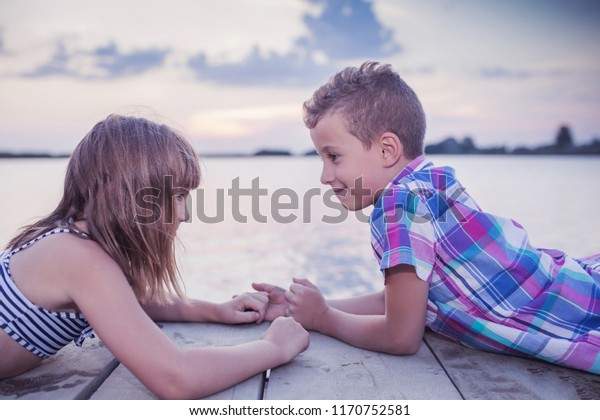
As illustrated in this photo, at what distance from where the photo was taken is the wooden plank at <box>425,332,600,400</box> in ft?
4.92

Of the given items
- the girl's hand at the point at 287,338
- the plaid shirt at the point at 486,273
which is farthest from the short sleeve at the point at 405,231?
the girl's hand at the point at 287,338

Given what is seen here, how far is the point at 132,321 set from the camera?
138 centimetres

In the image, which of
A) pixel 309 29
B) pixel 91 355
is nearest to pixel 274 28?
pixel 309 29

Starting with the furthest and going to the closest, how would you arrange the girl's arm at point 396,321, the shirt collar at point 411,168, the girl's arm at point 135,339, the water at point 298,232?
the water at point 298,232
the shirt collar at point 411,168
the girl's arm at point 396,321
the girl's arm at point 135,339

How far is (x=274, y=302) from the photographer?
2.24 m

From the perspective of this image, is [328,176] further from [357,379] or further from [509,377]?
[509,377]

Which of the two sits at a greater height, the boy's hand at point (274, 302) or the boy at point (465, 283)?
the boy at point (465, 283)

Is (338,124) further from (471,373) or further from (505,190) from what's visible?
(505,190)

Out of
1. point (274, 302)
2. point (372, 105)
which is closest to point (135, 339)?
point (274, 302)

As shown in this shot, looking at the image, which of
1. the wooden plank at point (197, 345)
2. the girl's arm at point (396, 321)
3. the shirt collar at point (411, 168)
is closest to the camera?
the wooden plank at point (197, 345)

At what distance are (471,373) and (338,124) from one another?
1.01 m

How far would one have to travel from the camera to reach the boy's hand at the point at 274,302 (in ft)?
7.23

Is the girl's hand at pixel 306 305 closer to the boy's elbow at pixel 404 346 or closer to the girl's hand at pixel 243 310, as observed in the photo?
the girl's hand at pixel 243 310

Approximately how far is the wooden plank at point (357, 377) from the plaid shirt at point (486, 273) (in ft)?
0.81
